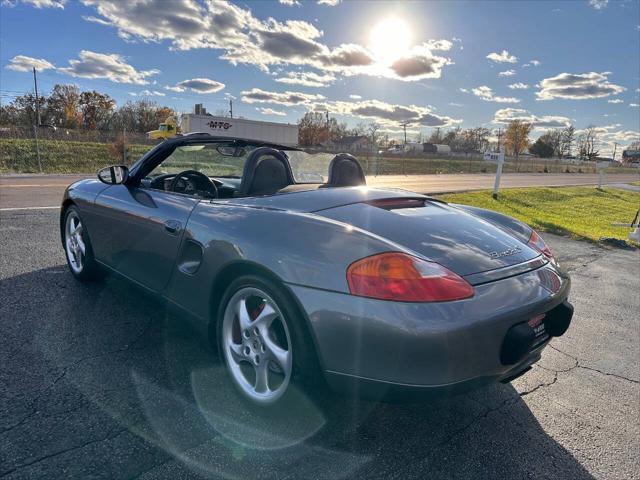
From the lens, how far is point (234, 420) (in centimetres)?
215

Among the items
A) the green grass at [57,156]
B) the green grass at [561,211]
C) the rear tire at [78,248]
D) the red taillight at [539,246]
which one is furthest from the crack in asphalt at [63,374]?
the green grass at [57,156]

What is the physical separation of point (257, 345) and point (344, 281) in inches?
26.6

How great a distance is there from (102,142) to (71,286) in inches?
1318

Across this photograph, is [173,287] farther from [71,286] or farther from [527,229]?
[527,229]

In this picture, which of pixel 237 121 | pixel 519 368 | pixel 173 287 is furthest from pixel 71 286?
pixel 237 121

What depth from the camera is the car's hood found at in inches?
80.2

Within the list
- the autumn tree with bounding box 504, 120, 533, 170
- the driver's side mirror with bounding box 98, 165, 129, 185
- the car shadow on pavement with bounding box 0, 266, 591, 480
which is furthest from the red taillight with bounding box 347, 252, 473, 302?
the autumn tree with bounding box 504, 120, 533, 170

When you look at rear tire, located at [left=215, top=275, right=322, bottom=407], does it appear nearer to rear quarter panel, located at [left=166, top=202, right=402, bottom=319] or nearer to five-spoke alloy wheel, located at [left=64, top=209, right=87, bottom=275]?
rear quarter panel, located at [left=166, top=202, right=402, bottom=319]

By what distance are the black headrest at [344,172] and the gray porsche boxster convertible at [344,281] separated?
0.01m

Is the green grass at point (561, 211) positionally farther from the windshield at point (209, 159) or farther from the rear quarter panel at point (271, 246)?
the rear quarter panel at point (271, 246)

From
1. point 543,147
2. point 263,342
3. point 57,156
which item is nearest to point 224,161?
point 263,342

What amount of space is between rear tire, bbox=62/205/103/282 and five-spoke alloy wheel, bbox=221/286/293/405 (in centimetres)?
191

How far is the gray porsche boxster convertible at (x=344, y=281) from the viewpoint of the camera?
177 cm

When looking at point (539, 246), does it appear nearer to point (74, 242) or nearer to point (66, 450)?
point (66, 450)
